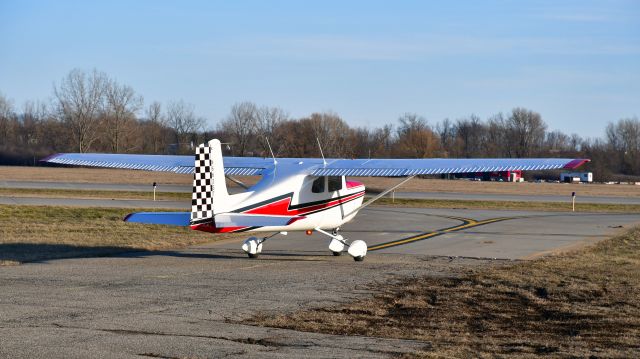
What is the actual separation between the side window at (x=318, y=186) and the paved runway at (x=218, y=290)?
1.57 meters

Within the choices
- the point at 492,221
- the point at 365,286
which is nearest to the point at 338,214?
the point at 365,286

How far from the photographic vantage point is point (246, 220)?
17016 millimetres

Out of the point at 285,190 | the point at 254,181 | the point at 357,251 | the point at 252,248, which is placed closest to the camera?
the point at 285,190

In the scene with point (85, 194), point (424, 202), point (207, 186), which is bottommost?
point (424, 202)

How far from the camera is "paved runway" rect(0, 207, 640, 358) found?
9609 mm

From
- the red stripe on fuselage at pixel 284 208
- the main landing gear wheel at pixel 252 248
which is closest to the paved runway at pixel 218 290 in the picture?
the main landing gear wheel at pixel 252 248

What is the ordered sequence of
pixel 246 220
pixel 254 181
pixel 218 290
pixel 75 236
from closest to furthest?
pixel 218 290 < pixel 246 220 < pixel 75 236 < pixel 254 181

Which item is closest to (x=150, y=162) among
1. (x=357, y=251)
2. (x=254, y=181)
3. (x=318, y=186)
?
(x=318, y=186)

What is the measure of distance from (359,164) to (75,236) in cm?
851

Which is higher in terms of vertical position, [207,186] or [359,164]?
[359,164]

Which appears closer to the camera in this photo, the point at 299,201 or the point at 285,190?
the point at 285,190

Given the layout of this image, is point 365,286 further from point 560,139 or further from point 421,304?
Result: point 560,139

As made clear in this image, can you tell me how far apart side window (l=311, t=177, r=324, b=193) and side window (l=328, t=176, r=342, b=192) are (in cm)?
25

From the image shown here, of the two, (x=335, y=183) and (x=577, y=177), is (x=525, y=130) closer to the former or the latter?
(x=577, y=177)
